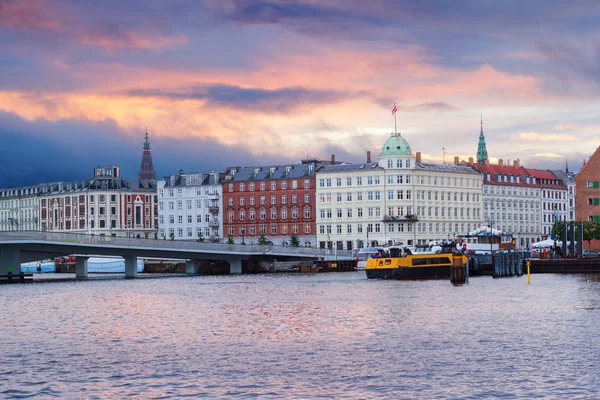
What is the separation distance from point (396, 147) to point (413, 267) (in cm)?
7896

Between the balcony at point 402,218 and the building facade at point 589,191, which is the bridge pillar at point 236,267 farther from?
the building facade at point 589,191

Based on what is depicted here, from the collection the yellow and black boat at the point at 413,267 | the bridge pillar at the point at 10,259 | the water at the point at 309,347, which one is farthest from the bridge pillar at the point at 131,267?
the water at the point at 309,347

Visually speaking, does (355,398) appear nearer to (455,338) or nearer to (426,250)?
(455,338)

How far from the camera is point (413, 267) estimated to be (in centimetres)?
12069

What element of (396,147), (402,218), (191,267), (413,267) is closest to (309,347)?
(413,267)

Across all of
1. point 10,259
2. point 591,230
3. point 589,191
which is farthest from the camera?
point 589,191

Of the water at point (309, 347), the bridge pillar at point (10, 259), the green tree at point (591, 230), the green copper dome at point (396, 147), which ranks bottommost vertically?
the water at point (309, 347)

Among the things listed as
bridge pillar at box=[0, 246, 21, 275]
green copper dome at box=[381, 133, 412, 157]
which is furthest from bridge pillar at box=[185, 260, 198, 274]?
green copper dome at box=[381, 133, 412, 157]

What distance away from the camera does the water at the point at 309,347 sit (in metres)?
39.0

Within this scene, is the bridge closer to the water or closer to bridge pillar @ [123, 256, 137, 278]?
bridge pillar @ [123, 256, 137, 278]

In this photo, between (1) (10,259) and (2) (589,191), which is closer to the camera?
(1) (10,259)

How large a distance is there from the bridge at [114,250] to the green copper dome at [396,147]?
4002 centimetres

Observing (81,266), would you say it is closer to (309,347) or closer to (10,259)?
(10,259)

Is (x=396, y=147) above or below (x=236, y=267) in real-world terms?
above
